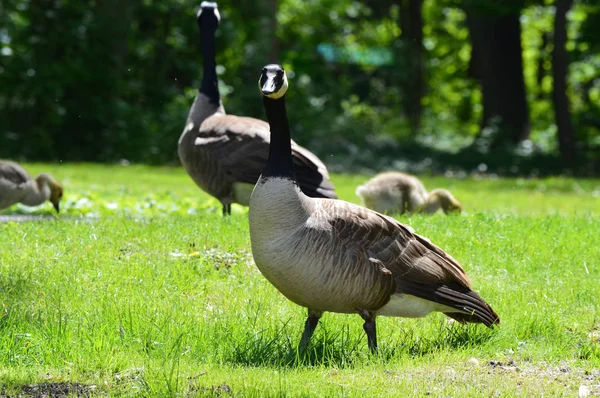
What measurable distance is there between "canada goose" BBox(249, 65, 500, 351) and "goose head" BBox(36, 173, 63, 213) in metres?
7.20

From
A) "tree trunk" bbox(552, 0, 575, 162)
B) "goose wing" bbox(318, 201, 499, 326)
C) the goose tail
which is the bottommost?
the goose tail

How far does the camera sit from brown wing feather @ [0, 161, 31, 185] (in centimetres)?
1188

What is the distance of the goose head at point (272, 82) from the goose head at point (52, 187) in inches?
289

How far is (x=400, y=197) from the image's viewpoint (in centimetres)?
1232

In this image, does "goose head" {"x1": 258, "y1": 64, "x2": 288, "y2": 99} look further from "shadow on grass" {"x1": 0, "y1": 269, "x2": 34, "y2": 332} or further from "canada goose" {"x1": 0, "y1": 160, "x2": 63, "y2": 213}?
"canada goose" {"x1": 0, "y1": 160, "x2": 63, "y2": 213}

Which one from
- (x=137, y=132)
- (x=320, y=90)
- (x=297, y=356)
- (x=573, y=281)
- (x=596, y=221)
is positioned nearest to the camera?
(x=297, y=356)

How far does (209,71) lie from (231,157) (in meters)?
1.82

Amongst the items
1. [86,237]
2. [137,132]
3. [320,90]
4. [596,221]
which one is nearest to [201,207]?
[86,237]

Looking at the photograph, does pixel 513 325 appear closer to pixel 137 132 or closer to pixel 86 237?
pixel 86 237

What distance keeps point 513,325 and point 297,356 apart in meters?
1.96

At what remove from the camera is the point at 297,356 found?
234 inches

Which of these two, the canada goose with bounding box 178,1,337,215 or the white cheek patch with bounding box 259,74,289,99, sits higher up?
the white cheek patch with bounding box 259,74,289,99

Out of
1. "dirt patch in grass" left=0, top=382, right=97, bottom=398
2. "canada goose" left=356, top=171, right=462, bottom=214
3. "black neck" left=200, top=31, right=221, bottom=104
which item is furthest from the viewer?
"canada goose" left=356, top=171, right=462, bottom=214

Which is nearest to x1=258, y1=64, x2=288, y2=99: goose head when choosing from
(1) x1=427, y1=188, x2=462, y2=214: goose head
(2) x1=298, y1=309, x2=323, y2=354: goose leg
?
(2) x1=298, y1=309, x2=323, y2=354: goose leg
